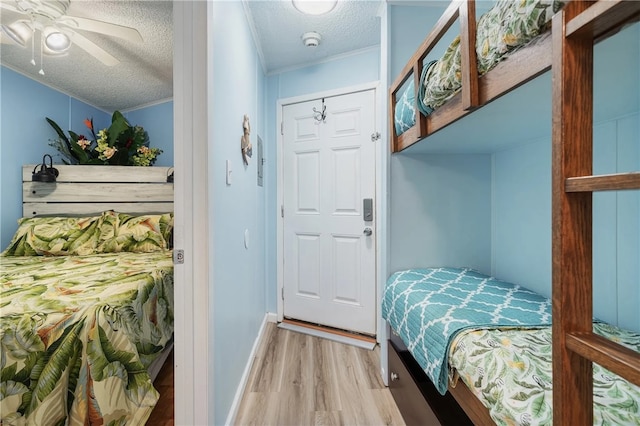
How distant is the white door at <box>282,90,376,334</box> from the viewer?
2.36 m

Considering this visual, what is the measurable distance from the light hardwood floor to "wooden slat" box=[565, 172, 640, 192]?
1.42 metres

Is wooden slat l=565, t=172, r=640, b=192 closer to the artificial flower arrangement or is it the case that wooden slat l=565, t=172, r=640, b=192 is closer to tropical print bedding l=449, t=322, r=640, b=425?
tropical print bedding l=449, t=322, r=640, b=425

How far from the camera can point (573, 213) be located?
1.67 feet

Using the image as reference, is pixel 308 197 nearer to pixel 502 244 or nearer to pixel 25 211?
pixel 502 244

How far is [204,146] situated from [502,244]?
1.75 meters

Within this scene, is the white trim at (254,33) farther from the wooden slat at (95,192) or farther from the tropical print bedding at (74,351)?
the tropical print bedding at (74,351)

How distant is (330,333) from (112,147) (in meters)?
2.64

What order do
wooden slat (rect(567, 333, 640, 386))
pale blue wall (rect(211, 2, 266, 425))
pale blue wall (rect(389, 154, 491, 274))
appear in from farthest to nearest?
pale blue wall (rect(389, 154, 491, 274)) < pale blue wall (rect(211, 2, 266, 425)) < wooden slat (rect(567, 333, 640, 386))

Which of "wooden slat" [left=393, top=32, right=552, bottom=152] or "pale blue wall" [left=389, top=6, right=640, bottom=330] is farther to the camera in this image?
"pale blue wall" [left=389, top=6, right=640, bottom=330]

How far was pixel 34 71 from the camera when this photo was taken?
2459mm

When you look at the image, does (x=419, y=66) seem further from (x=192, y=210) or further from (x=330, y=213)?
(x=330, y=213)

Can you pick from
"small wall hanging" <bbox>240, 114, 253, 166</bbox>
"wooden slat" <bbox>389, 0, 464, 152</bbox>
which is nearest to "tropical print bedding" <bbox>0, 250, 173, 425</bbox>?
"small wall hanging" <bbox>240, 114, 253, 166</bbox>

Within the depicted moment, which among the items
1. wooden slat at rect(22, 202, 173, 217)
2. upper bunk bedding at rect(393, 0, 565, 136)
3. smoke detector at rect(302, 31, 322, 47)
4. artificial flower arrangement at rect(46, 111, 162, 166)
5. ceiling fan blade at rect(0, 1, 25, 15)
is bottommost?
wooden slat at rect(22, 202, 173, 217)

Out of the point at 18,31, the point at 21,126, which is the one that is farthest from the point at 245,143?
the point at 21,126
